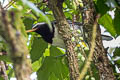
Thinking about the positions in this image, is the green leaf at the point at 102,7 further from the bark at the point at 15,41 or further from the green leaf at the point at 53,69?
the bark at the point at 15,41

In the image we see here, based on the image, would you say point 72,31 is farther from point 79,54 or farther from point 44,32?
point 44,32

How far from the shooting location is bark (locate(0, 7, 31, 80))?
10.4 inches

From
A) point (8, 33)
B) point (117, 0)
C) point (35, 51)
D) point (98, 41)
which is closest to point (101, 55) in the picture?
point (98, 41)

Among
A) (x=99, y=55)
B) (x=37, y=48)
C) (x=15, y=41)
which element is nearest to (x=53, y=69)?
(x=37, y=48)

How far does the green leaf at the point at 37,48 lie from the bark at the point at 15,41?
702 mm

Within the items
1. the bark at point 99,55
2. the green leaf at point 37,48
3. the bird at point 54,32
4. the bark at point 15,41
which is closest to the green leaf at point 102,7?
the bark at point 99,55

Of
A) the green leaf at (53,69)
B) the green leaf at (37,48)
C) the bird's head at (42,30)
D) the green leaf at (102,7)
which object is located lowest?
the green leaf at (53,69)

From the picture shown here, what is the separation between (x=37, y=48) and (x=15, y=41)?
76 centimetres

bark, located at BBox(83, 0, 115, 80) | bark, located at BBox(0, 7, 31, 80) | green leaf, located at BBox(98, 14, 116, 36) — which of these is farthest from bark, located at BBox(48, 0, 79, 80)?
bark, located at BBox(0, 7, 31, 80)

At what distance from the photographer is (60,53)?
3.61ft

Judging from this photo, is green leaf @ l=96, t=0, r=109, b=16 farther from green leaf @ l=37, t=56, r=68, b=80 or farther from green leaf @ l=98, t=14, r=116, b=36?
green leaf @ l=37, t=56, r=68, b=80

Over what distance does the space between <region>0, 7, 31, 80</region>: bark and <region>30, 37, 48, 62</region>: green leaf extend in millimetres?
702

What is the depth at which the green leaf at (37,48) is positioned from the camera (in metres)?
1.00

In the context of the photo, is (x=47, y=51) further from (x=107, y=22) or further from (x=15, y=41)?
(x=15, y=41)
